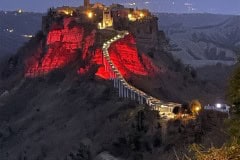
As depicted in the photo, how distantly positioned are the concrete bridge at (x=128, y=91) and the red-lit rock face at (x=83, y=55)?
0.75 metres

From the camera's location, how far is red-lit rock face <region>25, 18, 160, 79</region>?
81188mm

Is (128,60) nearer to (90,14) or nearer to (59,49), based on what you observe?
(59,49)

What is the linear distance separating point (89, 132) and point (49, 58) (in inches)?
1036

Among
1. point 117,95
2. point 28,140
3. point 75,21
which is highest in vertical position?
point 75,21

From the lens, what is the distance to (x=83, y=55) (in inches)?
3337

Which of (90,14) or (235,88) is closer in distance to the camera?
(235,88)

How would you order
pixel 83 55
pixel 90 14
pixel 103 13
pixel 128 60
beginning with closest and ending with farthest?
pixel 128 60
pixel 83 55
pixel 90 14
pixel 103 13

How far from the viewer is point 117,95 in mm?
70375

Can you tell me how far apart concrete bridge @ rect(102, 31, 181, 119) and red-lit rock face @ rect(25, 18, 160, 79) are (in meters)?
0.75

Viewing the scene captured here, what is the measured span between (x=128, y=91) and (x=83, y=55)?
1739 centimetres

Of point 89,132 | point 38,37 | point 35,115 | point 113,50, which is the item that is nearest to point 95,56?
point 113,50

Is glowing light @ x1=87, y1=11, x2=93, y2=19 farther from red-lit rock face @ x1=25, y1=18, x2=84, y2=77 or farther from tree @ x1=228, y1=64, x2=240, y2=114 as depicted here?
tree @ x1=228, y1=64, x2=240, y2=114

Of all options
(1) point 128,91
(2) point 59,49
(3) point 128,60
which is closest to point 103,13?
(2) point 59,49

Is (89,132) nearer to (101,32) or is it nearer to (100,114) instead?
(100,114)
